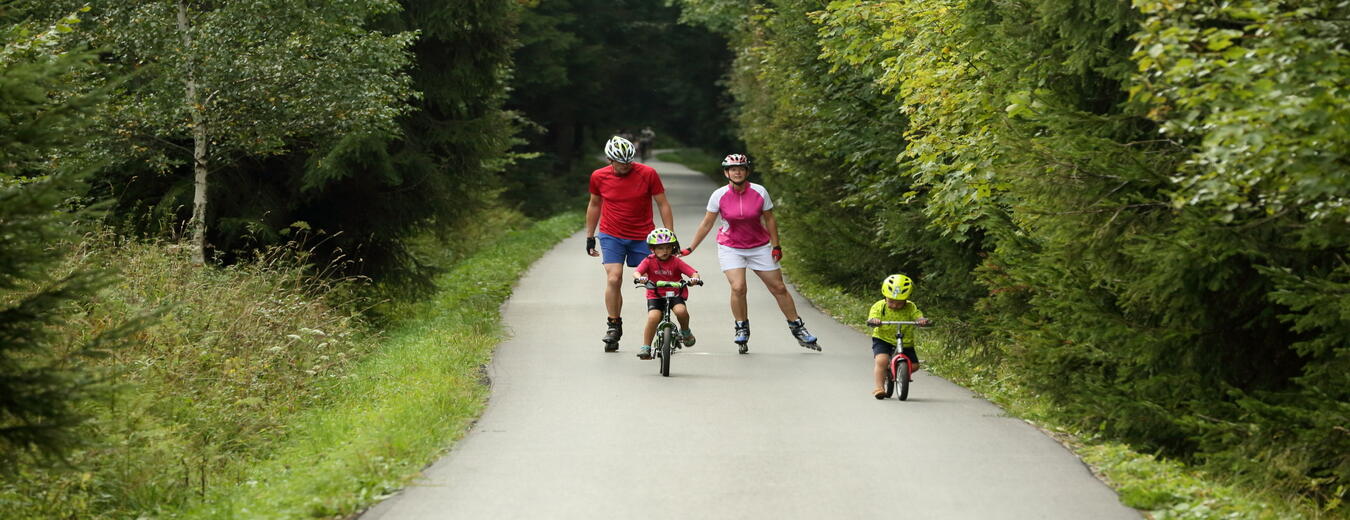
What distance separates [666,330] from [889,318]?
2101mm

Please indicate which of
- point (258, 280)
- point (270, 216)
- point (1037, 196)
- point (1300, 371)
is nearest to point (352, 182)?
point (270, 216)

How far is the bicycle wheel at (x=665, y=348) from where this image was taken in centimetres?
1122

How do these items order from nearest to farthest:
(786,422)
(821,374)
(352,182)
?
(786,422) → (821,374) → (352,182)

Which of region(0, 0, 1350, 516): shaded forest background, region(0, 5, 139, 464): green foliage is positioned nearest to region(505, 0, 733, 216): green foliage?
region(0, 0, 1350, 516): shaded forest background

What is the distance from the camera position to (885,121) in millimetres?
15906

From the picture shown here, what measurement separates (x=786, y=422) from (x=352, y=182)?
10.7 m

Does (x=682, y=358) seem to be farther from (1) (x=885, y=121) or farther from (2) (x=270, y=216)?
(2) (x=270, y=216)

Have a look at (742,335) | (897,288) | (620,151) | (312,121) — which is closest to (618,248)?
(620,151)

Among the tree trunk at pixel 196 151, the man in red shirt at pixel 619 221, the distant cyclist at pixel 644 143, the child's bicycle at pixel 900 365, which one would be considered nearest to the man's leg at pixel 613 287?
the man in red shirt at pixel 619 221

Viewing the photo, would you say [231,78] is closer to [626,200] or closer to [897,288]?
[626,200]

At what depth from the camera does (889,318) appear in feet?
33.3

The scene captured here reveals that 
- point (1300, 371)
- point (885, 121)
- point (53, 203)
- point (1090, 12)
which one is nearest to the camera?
point (53, 203)

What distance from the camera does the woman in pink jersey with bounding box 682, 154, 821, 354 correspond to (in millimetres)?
12766

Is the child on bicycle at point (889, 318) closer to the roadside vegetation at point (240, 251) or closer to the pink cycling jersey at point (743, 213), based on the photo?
the pink cycling jersey at point (743, 213)
